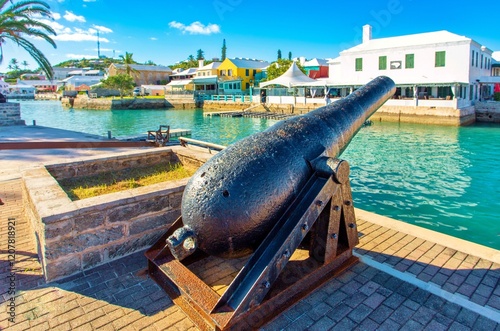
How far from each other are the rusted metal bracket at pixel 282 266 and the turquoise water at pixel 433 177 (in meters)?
5.41

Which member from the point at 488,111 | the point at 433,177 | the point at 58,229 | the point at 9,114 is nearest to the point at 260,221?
the point at 58,229

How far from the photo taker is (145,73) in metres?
77.4

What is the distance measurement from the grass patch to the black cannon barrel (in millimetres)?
2448

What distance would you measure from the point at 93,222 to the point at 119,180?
2119 mm

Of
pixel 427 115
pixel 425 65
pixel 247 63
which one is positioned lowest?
pixel 427 115

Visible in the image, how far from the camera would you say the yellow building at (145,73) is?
241 ft

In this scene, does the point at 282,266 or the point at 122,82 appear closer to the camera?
the point at 282,266

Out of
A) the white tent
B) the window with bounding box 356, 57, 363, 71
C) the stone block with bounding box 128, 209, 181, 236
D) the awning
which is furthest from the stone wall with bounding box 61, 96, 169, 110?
the stone block with bounding box 128, 209, 181, 236

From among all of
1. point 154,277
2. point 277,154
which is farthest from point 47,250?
point 277,154

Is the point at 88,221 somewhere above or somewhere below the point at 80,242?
above

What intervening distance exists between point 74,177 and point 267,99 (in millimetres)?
36766

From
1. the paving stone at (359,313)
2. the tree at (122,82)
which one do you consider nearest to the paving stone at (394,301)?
the paving stone at (359,313)

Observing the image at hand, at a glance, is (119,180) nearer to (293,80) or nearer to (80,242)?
(80,242)

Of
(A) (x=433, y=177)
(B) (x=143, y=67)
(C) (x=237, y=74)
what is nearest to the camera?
(A) (x=433, y=177)
